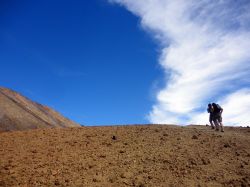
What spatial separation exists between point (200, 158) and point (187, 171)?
4.86ft

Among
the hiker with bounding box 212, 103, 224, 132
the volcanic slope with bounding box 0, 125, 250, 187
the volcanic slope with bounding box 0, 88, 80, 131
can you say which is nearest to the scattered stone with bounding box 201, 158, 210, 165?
the volcanic slope with bounding box 0, 125, 250, 187

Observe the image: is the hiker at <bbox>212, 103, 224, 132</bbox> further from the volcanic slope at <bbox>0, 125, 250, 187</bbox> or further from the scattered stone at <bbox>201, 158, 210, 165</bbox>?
the scattered stone at <bbox>201, 158, 210, 165</bbox>

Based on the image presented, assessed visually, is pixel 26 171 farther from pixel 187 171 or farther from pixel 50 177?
pixel 187 171

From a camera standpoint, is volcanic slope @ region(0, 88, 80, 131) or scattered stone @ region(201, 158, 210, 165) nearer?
scattered stone @ region(201, 158, 210, 165)

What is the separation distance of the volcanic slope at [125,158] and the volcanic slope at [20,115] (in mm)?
10612

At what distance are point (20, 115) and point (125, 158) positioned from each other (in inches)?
754

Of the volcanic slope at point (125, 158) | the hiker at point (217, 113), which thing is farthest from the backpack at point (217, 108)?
the volcanic slope at point (125, 158)

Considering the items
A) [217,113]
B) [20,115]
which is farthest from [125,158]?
[20,115]

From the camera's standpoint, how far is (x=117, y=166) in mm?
15570

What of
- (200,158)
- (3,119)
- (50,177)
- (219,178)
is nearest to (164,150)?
(200,158)

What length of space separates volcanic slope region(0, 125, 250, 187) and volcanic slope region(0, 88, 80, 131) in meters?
10.6

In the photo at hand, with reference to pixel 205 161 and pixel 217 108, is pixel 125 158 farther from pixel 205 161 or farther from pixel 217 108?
pixel 217 108

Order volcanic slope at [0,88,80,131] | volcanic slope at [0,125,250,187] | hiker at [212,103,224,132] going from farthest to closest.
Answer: volcanic slope at [0,88,80,131] < hiker at [212,103,224,132] < volcanic slope at [0,125,250,187]

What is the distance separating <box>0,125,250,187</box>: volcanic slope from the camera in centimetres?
1442
